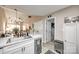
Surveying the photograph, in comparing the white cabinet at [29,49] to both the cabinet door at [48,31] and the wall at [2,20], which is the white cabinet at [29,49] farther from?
the wall at [2,20]

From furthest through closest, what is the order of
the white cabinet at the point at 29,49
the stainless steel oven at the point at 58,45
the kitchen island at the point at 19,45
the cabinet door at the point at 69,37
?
the stainless steel oven at the point at 58,45, the cabinet door at the point at 69,37, the white cabinet at the point at 29,49, the kitchen island at the point at 19,45

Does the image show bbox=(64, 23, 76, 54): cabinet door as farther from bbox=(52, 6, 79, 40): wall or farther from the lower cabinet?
the lower cabinet

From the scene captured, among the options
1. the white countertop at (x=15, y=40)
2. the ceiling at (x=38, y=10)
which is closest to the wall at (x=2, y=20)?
the white countertop at (x=15, y=40)

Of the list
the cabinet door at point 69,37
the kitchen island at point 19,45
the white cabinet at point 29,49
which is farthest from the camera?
the cabinet door at point 69,37

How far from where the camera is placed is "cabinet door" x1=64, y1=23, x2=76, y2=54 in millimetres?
1738

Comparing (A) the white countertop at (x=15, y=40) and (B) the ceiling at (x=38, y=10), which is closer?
(A) the white countertop at (x=15, y=40)

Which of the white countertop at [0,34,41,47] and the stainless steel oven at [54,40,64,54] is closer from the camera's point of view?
the white countertop at [0,34,41,47]

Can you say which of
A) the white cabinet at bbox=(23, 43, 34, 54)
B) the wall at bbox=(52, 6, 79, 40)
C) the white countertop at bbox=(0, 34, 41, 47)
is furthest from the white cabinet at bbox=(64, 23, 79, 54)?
the white cabinet at bbox=(23, 43, 34, 54)

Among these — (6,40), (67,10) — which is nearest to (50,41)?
(67,10)

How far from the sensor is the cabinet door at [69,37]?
174 cm

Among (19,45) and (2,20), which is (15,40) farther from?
(2,20)

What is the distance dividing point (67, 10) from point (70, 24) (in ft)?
1.21
